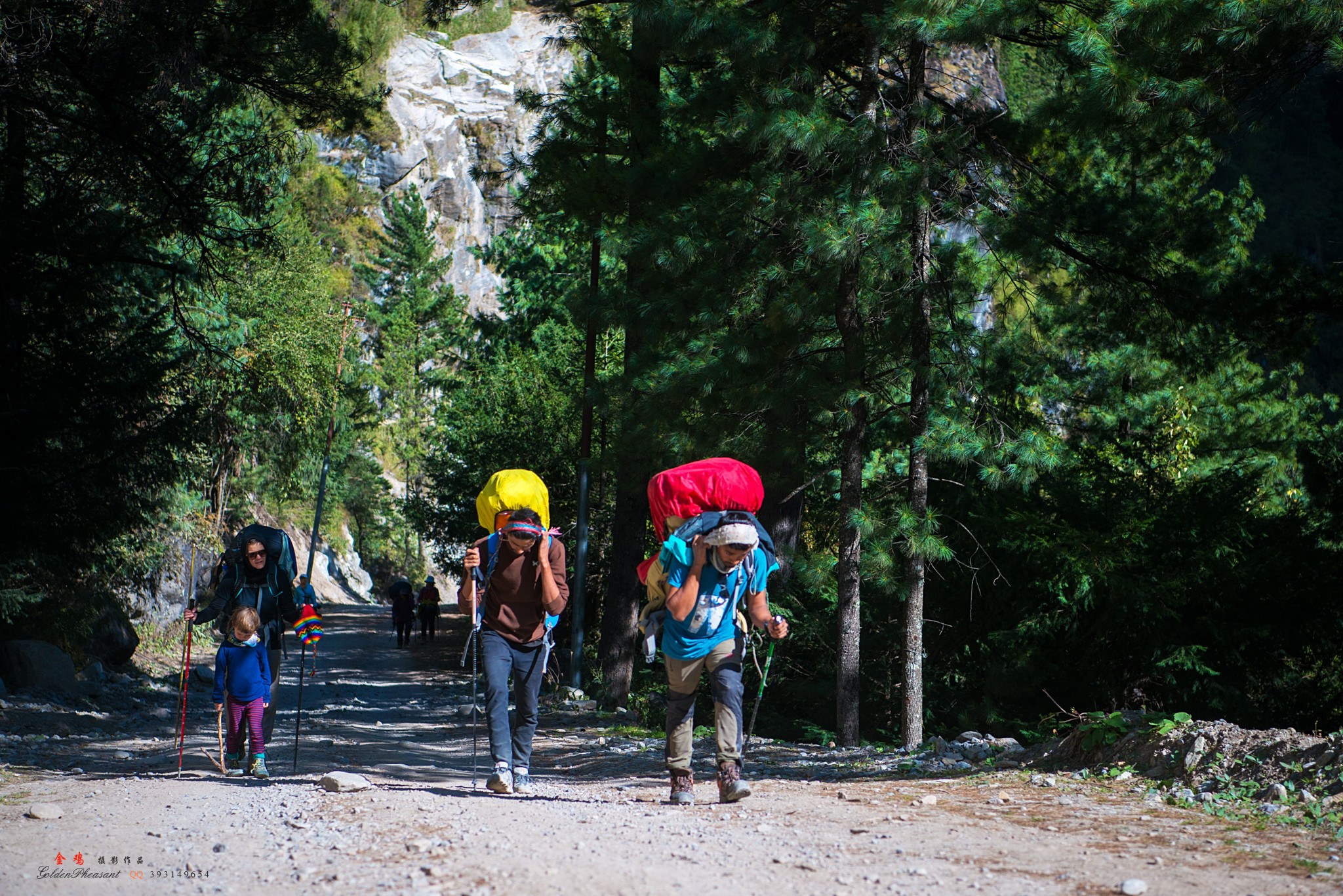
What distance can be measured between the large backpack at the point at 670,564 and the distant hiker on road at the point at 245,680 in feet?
10.4

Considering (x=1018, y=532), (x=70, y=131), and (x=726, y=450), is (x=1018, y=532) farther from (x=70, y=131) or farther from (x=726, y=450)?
(x=70, y=131)

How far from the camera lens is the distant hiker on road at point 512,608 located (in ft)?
20.6

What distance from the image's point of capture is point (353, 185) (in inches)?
2707

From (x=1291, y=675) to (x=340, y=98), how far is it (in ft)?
37.8

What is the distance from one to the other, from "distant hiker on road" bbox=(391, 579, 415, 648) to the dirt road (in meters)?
17.2

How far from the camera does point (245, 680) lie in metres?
7.45

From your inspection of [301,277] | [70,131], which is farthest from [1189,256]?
[301,277]

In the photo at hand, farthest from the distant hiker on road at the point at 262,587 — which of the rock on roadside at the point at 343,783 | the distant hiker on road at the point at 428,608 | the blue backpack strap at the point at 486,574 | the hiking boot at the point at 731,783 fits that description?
the distant hiker on road at the point at 428,608

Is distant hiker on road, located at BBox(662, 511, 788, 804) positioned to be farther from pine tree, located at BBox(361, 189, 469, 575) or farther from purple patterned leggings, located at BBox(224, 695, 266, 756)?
pine tree, located at BBox(361, 189, 469, 575)

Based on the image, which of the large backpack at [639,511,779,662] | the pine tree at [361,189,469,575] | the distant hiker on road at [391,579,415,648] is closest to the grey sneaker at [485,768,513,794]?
the large backpack at [639,511,779,662]

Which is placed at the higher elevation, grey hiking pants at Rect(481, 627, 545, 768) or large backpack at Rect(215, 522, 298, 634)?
large backpack at Rect(215, 522, 298, 634)

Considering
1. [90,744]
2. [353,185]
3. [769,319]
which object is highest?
[353,185]

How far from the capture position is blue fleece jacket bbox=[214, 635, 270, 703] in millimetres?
7438

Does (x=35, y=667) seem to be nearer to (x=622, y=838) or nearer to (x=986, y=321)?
Result: (x=622, y=838)
